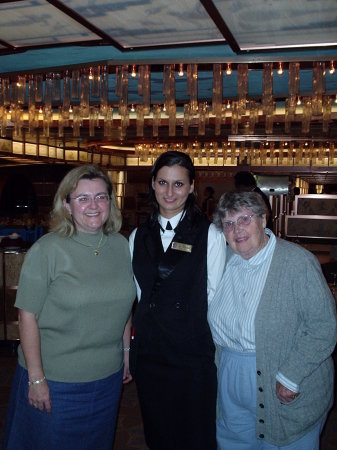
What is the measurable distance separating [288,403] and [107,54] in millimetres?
3211

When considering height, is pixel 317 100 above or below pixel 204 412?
above

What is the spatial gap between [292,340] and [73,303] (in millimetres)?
883

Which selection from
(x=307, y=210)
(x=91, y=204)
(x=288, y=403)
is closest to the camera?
(x=288, y=403)

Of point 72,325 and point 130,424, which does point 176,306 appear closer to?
point 72,325

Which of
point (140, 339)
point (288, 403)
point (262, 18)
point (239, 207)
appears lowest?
point (288, 403)

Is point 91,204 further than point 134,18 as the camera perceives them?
No

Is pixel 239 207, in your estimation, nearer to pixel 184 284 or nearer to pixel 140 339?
pixel 184 284

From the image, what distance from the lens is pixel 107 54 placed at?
153 inches

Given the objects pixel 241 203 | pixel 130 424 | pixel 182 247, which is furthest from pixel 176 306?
pixel 130 424

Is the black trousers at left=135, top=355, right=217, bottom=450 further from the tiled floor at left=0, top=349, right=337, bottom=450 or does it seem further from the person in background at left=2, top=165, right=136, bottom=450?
the tiled floor at left=0, top=349, right=337, bottom=450

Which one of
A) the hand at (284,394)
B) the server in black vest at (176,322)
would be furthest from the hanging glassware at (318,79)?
the hand at (284,394)

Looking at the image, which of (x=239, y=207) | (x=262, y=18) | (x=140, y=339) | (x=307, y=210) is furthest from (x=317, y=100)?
(x=307, y=210)

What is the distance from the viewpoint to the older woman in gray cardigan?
1719mm

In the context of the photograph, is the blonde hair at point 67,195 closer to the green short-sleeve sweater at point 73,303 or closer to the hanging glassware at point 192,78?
the green short-sleeve sweater at point 73,303
